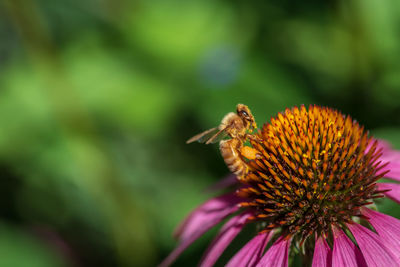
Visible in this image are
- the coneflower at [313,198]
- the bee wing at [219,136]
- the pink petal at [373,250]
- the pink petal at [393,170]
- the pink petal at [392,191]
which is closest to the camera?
the pink petal at [373,250]

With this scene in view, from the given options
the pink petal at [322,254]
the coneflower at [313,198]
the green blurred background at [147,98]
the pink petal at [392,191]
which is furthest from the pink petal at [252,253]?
the green blurred background at [147,98]

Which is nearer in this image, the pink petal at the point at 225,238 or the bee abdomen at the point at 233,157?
the pink petal at the point at 225,238

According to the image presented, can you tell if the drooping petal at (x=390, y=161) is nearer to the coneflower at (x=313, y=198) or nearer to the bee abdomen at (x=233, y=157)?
the coneflower at (x=313, y=198)

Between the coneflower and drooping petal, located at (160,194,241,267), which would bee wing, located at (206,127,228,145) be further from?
drooping petal, located at (160,194,241,267)

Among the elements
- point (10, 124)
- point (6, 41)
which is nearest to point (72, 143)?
point (10, 124)

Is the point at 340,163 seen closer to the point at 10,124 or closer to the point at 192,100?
the point at 192,100

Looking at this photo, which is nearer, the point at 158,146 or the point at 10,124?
the point at 10,124
